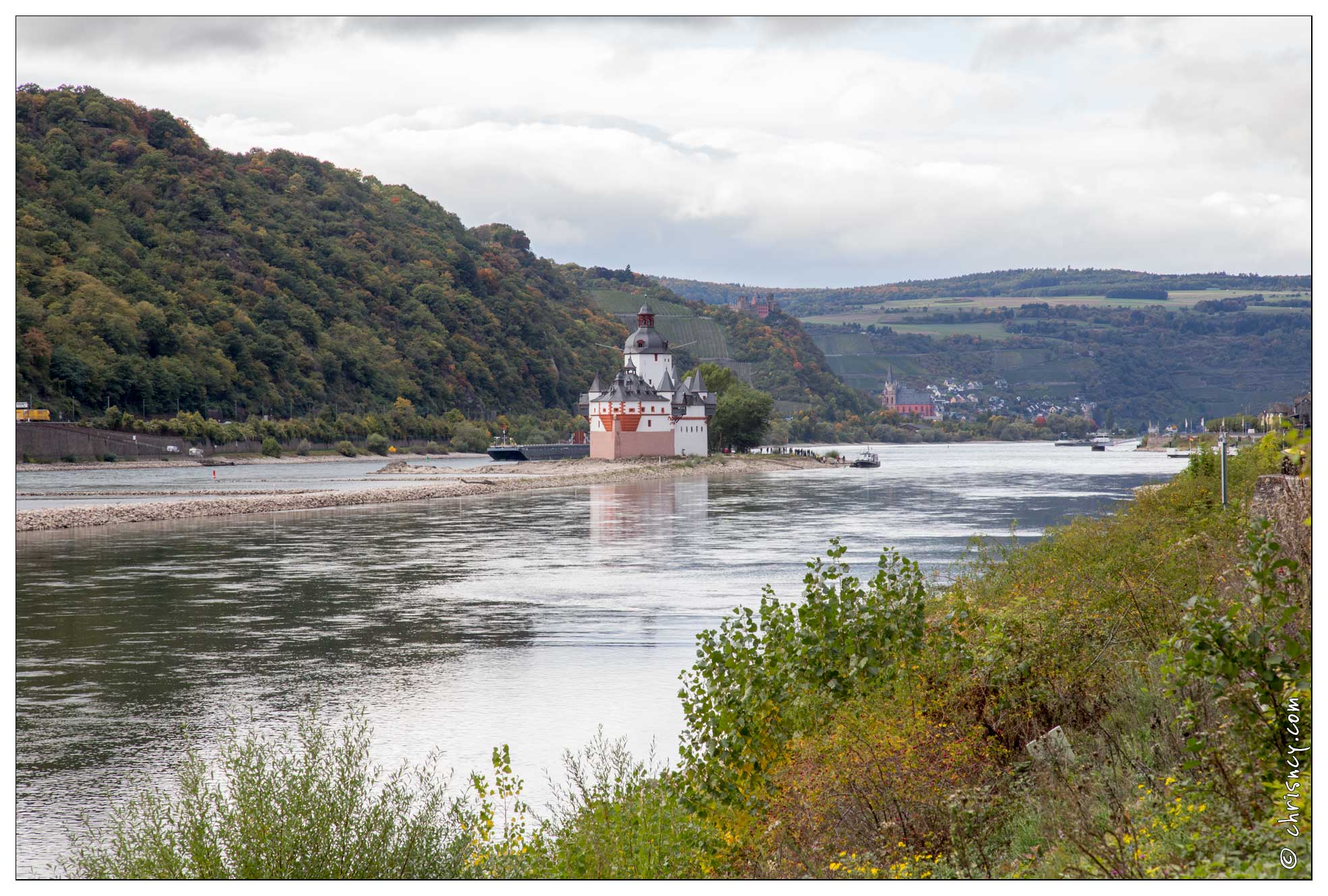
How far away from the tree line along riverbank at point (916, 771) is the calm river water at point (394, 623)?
1.35 meters

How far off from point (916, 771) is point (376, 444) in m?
115

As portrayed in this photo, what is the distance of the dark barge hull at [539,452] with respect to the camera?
11362cm

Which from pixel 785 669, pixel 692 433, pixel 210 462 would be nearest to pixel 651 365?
pixel 692 433

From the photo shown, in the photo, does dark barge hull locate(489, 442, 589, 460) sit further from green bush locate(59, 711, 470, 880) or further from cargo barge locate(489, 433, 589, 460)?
green bush locate(59, 711, 470, 880)

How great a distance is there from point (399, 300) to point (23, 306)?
61.3m

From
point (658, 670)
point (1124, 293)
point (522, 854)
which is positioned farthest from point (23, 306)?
point (1124, 293)

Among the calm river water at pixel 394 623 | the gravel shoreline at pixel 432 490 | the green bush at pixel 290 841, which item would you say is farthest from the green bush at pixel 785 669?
the gravel shoreline at pixel 432 490

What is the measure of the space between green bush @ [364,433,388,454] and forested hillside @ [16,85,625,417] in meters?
7.06

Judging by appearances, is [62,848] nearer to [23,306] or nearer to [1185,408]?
[23,306]

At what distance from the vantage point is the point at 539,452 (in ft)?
379

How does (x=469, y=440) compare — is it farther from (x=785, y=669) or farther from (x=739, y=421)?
(x=785, y=669)

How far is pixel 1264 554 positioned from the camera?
5480mm

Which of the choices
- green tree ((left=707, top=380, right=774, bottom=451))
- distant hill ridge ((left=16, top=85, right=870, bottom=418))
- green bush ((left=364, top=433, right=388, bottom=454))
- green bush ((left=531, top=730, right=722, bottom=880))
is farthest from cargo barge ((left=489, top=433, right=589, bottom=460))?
green bush ((left=531, top=730, right=722, bottom=880))

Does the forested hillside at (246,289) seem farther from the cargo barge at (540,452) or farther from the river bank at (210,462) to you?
the cargo barge at (540,452)
